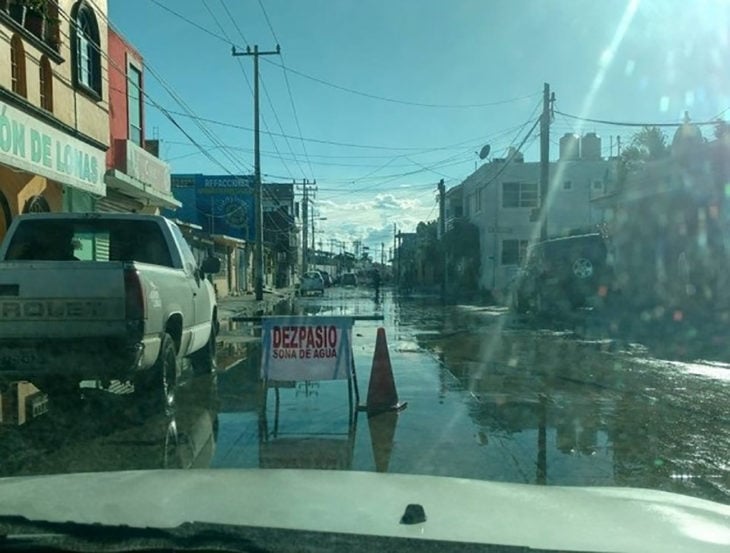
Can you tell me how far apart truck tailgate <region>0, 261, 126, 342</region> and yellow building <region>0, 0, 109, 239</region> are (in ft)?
21.5

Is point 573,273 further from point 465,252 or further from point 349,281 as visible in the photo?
point 349,281

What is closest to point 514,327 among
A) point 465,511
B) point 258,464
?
point 258,464

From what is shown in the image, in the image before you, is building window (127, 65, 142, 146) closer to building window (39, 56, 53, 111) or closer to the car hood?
building window (39, 56, 53, 111)

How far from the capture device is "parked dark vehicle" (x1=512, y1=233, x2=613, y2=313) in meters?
25.9

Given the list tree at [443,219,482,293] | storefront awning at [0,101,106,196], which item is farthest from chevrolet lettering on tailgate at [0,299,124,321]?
tree at [443,219,482,293]

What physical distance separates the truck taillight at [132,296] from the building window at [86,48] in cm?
1119

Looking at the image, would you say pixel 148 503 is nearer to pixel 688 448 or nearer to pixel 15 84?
pixel 688 448

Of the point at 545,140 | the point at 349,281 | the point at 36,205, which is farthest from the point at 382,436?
the point at 349,281

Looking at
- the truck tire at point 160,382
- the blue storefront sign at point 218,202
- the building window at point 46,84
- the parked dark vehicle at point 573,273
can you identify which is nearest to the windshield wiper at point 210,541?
the truck tire at point 160,382

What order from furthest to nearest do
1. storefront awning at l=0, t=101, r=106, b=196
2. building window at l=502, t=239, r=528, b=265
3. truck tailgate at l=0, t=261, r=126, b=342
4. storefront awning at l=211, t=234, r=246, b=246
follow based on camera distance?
building window at l=502, t=239, r=528, b=265 < storefront awning at l=211, t=234, r=246, b=246 < storefront awning at l=0, t=101, r=106, b=196 < truck tailgate at l=0, t=261, r=126, b=342

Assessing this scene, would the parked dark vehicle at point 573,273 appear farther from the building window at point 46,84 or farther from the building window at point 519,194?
the building window at point 519,194

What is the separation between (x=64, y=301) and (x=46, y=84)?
10.4 metres

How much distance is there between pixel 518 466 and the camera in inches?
269

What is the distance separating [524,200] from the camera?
47.8 meters
